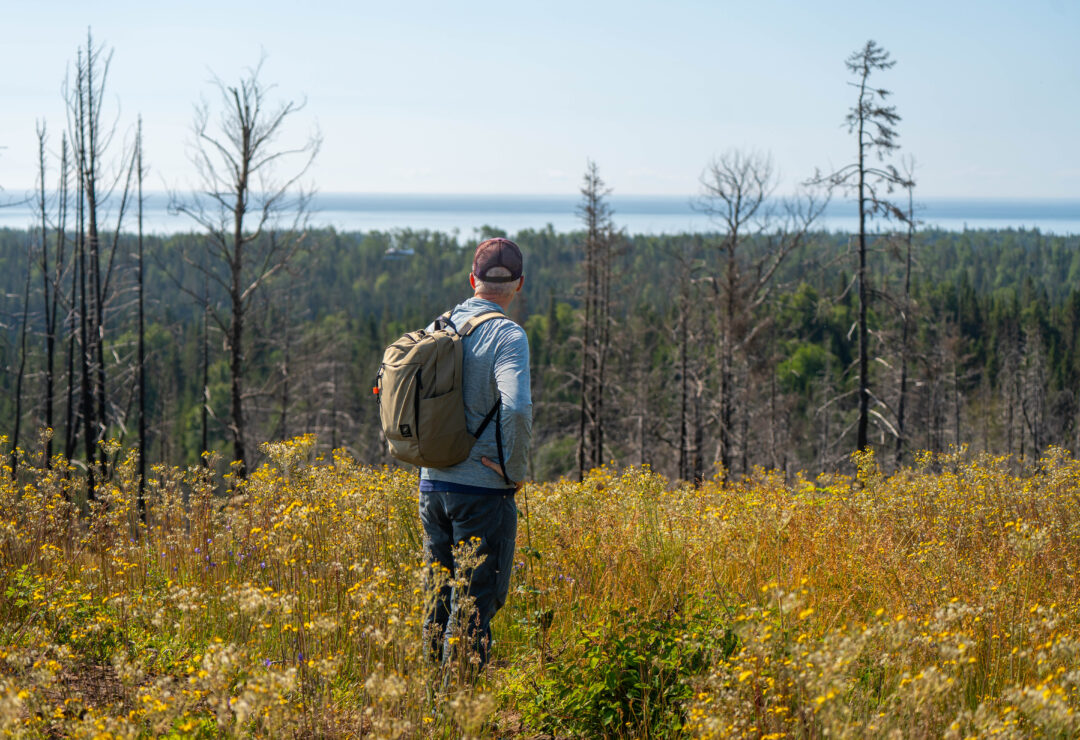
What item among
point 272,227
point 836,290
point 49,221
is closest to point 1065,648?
point 272,227

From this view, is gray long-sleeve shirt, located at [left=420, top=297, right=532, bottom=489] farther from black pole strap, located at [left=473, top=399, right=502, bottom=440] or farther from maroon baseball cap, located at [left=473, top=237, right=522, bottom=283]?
maroon baseball cap, located at [left=473, top=237, right=522, bottom=283]

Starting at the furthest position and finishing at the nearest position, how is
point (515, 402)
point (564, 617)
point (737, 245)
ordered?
point (737, 245)
point (564, 617)
point (515, 402)

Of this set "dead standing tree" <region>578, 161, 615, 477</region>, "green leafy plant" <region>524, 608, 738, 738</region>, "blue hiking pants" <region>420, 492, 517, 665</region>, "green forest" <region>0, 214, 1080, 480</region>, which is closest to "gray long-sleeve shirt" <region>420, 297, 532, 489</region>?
"blue hiking pants" <region>420, 492, 517, 665</region>

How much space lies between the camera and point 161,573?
5.71 m

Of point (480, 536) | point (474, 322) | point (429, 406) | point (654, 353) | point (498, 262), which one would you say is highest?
point (498, 262)

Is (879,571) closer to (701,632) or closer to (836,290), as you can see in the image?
A: (701,632)

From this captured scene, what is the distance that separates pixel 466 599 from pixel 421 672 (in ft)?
1.19

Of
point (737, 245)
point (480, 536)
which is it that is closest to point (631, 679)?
point (480, 536)

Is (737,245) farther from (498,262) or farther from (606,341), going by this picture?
(498,262)

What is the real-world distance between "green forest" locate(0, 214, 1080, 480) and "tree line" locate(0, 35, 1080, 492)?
0.41 m

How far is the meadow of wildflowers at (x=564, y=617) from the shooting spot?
2871 mm

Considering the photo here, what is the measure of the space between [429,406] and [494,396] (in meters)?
0.34

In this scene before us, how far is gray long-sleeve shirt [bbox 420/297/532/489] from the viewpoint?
373cm

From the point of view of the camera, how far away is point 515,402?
3705 millimetres
